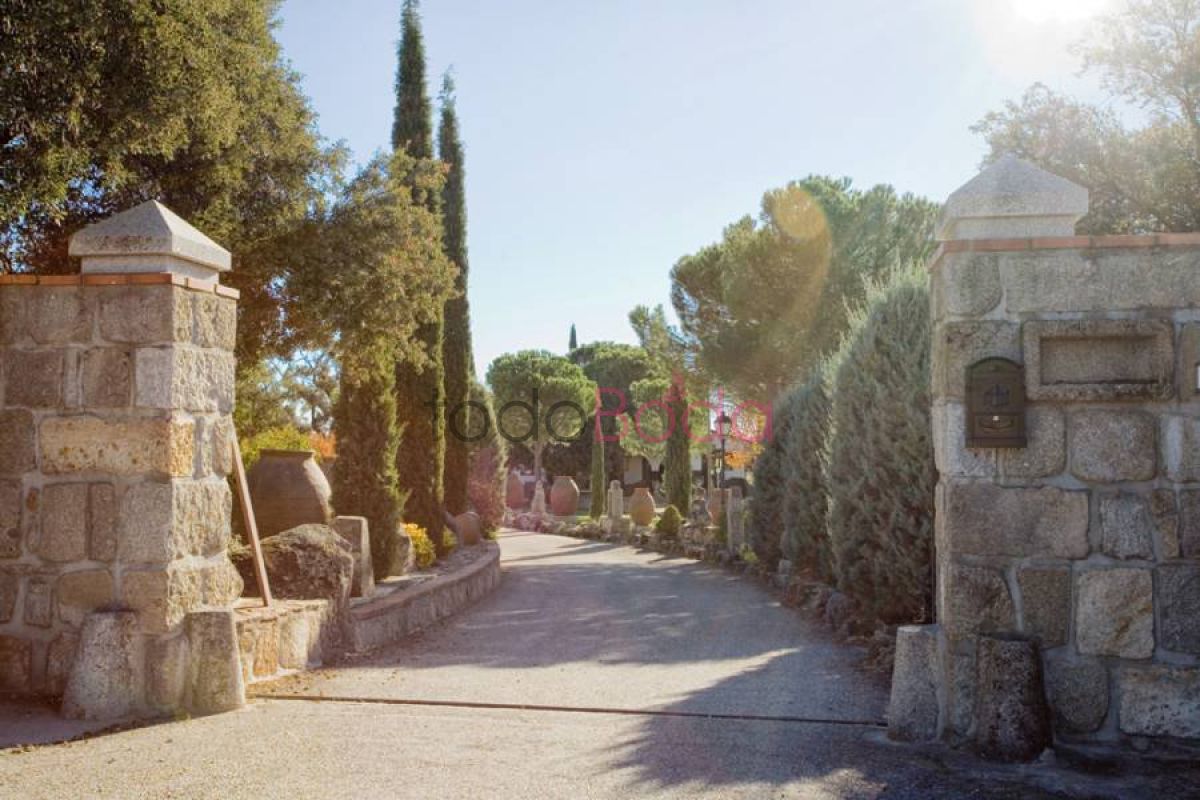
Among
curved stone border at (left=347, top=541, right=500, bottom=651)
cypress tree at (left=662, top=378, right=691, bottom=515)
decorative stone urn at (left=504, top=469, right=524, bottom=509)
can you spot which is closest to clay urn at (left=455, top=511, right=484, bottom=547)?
curved stone border at (left=347, top=541, right=500, bottom=651)

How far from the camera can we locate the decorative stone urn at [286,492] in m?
9.42

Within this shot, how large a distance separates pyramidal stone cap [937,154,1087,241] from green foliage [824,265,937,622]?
8.67 ft

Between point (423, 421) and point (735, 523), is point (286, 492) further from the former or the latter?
point (735, 523)

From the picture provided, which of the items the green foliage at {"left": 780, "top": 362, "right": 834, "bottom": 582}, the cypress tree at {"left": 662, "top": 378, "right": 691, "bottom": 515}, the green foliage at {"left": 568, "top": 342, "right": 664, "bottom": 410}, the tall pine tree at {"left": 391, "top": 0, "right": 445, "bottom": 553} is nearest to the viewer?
the green foliage at {"left": 780, "top": 362, "right": 834, "bottom": 582}

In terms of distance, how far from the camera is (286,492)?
952 centimetres

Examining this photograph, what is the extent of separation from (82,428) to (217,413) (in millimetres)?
651

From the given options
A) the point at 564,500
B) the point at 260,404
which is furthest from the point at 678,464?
the point at 260,404

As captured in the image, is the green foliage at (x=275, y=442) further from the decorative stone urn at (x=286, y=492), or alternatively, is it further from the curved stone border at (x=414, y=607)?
the curved stone border at (x=414, y=607)

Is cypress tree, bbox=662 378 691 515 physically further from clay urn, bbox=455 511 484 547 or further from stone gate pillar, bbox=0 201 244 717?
stone gate pillar, bbox=0 201 244 717

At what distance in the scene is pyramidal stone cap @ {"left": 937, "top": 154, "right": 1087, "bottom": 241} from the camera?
4445 millimetres

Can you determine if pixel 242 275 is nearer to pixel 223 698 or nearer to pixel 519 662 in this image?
pixel 519 662

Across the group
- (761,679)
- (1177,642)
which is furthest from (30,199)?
(1177,642)

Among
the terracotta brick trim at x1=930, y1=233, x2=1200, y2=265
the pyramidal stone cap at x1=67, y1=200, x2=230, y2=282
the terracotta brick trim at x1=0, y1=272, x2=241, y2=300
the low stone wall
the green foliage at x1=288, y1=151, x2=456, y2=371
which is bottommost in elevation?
the low stone wall

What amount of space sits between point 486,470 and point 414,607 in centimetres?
1434
